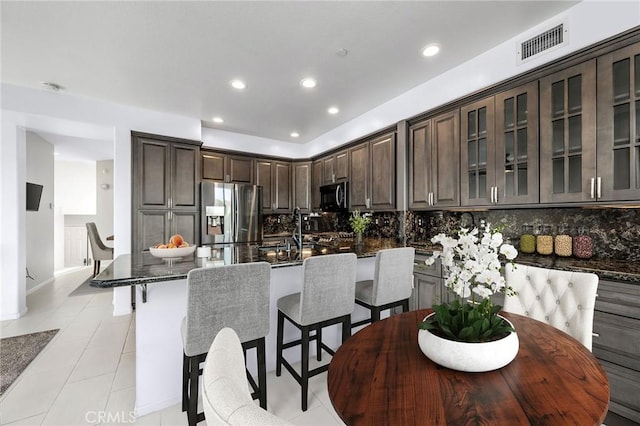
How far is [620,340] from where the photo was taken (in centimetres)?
159

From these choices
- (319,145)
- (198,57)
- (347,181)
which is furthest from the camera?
(319,145)

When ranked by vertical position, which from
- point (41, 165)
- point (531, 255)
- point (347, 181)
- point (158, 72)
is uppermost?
point (158, 72)

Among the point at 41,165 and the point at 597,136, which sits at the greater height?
the point at 41,165

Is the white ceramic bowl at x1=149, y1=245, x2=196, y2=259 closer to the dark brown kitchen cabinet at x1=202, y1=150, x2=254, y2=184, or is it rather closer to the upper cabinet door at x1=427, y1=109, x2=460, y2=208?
the upper cabinet door at x1=427, y1=109, x2=460, y2=208

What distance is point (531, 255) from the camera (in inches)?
93.4

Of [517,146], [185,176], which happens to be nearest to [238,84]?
[185,176]

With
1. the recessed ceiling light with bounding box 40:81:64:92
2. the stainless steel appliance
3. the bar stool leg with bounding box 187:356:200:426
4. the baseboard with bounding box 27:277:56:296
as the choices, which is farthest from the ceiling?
the baseboard with bounding box 27:277:56:296

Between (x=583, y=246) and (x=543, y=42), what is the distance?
66.6 inches

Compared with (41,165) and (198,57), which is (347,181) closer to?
(198,57)

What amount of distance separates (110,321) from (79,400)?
1755mm

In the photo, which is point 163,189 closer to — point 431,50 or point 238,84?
point 238,84

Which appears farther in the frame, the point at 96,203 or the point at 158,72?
the point at 96,203

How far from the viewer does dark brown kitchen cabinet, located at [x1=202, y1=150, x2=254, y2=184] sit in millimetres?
4520

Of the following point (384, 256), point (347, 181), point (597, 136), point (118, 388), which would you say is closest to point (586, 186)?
point (597, 136)
